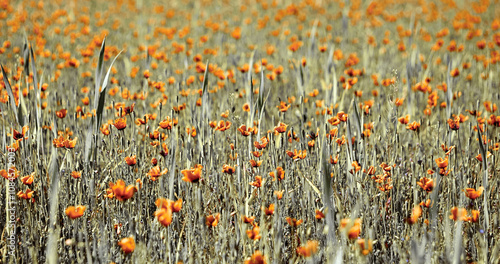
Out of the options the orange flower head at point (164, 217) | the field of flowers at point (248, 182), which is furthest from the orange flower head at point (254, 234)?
the orange flower head at point (164, 217)

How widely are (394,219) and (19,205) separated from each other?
5.71ft

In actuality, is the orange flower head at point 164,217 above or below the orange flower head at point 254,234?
above

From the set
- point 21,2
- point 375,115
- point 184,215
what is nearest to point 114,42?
point 21,2

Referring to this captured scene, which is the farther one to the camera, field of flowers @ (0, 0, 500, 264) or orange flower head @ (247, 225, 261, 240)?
field of flowers @ (0, 0, 500, 264)

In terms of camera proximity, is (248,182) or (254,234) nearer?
(254,234)

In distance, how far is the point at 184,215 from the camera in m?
2.14

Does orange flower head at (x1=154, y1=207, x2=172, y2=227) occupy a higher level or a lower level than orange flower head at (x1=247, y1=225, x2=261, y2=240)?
higher

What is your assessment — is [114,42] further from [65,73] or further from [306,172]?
[306,172]

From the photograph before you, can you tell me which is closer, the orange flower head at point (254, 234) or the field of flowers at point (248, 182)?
the orange flower head at point (254, 234)

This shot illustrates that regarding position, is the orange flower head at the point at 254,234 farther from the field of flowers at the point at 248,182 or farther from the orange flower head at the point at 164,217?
the orange flower head at the point at 164,217

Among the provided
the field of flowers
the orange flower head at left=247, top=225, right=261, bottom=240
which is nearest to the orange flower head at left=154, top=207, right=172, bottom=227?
the field of flowers

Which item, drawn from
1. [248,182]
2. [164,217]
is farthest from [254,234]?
[248,182]

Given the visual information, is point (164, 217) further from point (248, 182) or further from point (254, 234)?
point (248, 182)

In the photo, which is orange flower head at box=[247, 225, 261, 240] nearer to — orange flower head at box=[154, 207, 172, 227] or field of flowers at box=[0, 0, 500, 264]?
field of flowers at box=[0, 0, 500, 264]
